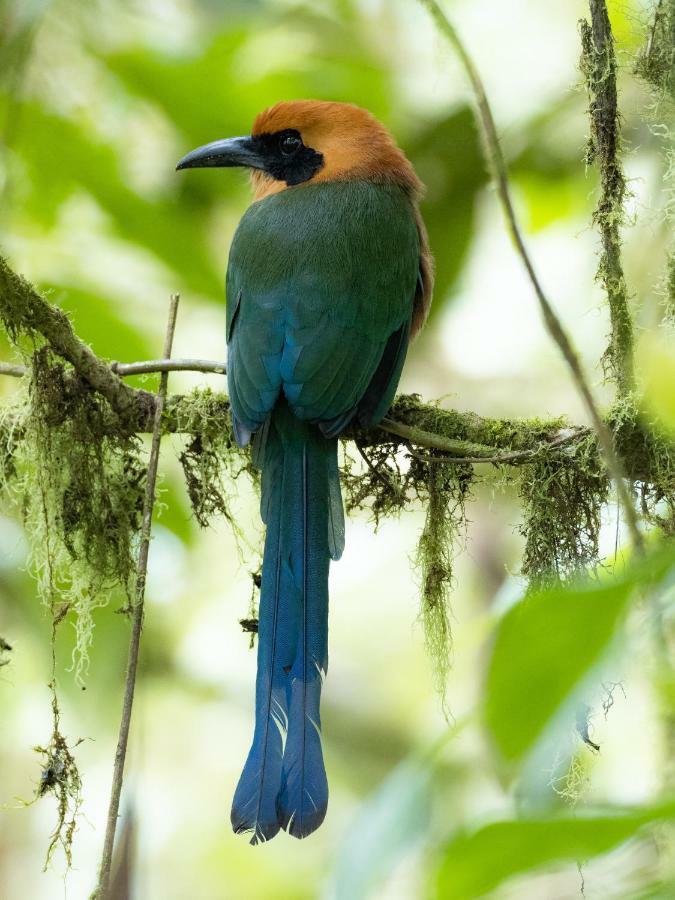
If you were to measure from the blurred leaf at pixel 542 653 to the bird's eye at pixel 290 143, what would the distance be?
293 centimetres

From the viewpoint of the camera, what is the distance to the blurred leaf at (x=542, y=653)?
1.93 feet

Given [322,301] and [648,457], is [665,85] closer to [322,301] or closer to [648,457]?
[648,457]

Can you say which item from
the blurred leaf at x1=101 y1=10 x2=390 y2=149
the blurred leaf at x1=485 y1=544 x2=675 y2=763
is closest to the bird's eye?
the blurred leaf at x1=101 y1=10 x2=390 y2=149

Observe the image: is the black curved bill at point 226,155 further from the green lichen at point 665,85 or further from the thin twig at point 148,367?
the green lichen at point 665,85

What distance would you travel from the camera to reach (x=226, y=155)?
3.33m

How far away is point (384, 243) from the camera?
2996 mm

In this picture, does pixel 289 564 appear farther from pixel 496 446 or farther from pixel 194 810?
pixel 194 810

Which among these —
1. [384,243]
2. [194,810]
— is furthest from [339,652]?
[384,243]

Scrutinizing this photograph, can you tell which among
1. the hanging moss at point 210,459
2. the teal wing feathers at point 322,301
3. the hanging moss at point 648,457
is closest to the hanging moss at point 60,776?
the hanging moss at point 210,459

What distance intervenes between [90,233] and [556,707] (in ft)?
9.86

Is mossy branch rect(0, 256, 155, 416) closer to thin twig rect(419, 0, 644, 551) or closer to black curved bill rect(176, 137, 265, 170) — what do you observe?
black curved bill rect(176, 137, 265, 170)

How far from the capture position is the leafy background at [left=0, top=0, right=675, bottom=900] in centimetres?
265

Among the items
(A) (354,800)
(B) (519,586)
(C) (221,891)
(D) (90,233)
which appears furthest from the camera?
(C) (221,891)

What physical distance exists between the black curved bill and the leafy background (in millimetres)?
63
